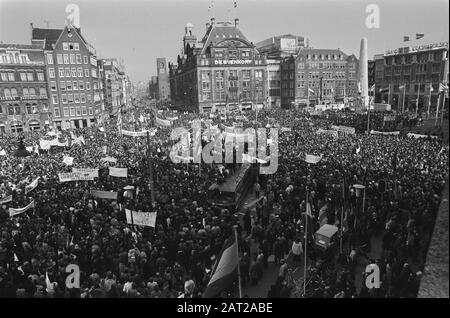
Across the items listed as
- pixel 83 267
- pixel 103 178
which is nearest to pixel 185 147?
pixel 103 178

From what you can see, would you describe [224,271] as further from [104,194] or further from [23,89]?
[23,89]

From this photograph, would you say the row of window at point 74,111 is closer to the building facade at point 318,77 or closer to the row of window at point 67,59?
the row of window at point 67,59

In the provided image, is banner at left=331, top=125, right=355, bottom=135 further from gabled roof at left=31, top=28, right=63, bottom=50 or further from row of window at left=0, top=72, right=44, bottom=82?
gabled roof at left=31, top=28, right=63, bottom=50

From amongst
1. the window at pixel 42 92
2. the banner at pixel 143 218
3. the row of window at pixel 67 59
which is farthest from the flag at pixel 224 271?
the row of window at pixel 67 59

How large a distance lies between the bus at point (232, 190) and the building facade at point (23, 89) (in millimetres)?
42412

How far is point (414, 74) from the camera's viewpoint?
6391 cm

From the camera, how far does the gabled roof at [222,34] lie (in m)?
75.5

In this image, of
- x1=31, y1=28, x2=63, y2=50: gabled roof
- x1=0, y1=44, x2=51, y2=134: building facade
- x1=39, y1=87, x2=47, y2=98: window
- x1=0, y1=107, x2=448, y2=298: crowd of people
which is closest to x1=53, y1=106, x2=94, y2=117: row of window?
x1=0, y1=44, x2=51, y2=134: building facade

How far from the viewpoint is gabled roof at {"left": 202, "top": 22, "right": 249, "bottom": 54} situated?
75.5 meters

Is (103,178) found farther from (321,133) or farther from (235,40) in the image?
(235,40)

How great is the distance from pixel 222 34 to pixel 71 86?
3407cm
